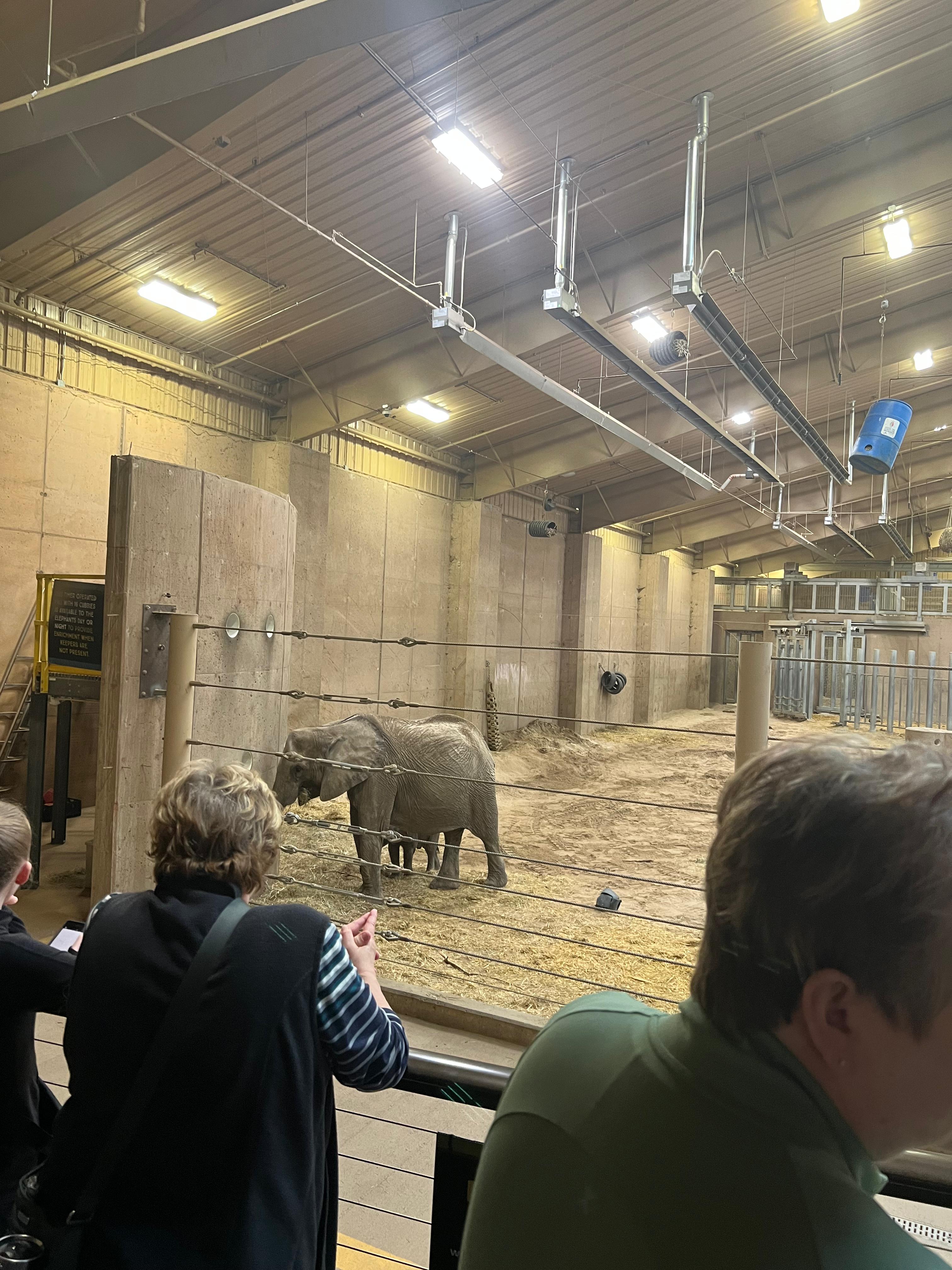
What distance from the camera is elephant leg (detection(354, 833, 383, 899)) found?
239 inches

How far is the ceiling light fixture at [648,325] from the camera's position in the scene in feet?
30.5

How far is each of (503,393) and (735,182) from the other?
463cm

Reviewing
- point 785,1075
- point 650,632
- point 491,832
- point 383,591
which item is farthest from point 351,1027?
point 650,632

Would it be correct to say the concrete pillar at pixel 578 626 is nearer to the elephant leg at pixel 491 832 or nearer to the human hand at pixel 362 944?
the elephant leg at pixel 491 832

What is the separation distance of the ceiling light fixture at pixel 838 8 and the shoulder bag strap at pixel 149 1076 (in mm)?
6802

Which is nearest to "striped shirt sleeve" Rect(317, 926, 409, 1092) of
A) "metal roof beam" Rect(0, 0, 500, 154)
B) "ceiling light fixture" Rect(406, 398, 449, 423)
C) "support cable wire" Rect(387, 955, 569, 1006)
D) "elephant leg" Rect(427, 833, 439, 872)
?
"support cable wire" Rect(387, 955, 569, 1006)

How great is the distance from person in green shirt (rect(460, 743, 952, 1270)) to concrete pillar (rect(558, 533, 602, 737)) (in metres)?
17.5

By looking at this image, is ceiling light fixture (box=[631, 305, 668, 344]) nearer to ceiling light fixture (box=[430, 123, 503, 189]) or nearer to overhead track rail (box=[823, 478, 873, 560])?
ceiling light fixture (box=[430, 123, 503, 189])

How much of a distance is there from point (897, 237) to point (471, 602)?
8575 millimetres

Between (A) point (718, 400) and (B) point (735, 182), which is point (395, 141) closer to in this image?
(B) point (735, 182)

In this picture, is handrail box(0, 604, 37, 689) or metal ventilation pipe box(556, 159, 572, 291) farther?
handrail box(0, 604, 37, 689)

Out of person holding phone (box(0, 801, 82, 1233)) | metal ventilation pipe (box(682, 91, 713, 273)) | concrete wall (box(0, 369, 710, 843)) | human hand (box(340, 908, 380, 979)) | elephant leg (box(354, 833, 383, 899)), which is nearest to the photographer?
human hand (box(340, 908, 380, 979))

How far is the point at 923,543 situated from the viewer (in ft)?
88.7

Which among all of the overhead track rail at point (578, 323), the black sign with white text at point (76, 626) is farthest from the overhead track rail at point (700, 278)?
the black sign with white text at point (76, 626)
